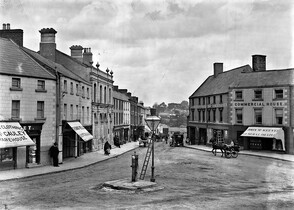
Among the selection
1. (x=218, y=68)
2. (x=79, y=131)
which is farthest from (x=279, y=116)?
(x=79, y=131)

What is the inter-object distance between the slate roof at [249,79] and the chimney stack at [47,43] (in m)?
21.6

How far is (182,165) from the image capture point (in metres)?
26.7

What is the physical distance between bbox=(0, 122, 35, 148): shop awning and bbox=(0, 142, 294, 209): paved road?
2.91 metres

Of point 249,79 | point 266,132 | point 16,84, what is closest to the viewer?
point 16,84

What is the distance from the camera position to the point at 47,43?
115 ft

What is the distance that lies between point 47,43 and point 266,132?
24.7 metres

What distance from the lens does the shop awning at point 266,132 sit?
37.2 metres

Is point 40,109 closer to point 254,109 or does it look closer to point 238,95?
point 254,109

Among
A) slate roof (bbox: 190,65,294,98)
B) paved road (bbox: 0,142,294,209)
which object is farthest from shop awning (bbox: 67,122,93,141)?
slate roof (bbox: 190,65,294,98)

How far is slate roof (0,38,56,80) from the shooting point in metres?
24.1

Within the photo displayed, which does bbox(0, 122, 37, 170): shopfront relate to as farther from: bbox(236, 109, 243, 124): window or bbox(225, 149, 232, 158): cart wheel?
bbox(236, 109, 243, 124): window

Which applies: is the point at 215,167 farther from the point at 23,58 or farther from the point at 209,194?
the point at 23,58

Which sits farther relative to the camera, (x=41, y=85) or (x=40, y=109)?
(x=41, y=85)

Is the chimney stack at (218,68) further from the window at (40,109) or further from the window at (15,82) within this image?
the window at (15,82)
